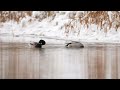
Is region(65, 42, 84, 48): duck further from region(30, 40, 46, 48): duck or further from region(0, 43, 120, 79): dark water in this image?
region(30, 40, 46, 48): duck

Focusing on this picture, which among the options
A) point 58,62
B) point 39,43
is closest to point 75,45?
point 58,62

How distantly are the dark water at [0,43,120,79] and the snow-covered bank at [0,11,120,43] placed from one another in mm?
145

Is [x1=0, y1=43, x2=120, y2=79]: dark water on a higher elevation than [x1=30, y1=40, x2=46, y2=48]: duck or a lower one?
lower

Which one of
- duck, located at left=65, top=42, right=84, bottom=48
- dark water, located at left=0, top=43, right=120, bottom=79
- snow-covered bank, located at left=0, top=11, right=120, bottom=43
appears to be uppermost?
snow-covered bank, located at left=0, top=11, right=120, bottom=43

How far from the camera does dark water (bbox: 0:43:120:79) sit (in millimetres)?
4438

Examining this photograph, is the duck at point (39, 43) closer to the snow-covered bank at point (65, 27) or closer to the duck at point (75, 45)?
the snow-covered bank at point (65, 27)

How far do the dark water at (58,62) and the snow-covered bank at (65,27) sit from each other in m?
0.14

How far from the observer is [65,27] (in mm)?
4945

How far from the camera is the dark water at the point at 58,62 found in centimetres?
444

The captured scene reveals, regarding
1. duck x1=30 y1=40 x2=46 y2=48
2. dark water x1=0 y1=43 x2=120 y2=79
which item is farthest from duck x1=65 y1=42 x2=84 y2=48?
duck x1=30 y1=40 x2=46 y2=48

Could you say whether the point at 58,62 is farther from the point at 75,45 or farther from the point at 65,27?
the point at 65,27

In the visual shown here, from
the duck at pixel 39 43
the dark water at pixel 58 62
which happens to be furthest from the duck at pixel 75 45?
the duck at pixel 39 43
